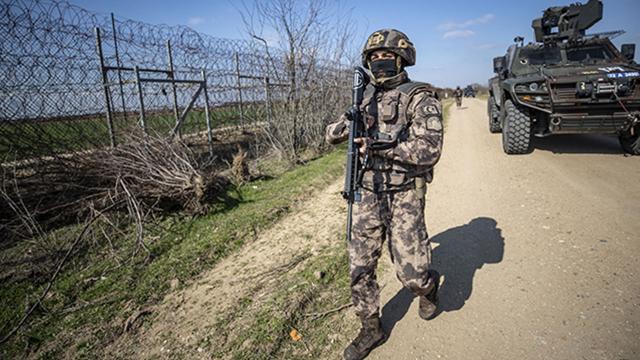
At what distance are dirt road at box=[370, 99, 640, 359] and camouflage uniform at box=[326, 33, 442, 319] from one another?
0.40 meters

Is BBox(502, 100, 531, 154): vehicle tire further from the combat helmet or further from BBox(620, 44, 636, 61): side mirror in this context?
the combat helmet

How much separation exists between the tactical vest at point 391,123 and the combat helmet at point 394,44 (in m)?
0.15

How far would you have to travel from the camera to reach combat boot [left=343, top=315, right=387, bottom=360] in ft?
5.93

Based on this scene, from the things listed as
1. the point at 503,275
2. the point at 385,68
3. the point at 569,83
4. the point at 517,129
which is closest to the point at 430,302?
the point at 503,275

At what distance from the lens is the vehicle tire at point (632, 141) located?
16.7ft

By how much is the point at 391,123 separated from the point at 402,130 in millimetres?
74

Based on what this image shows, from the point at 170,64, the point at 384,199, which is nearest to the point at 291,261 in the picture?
the point at 384,199

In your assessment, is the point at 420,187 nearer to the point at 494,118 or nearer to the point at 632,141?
the point at 632,141

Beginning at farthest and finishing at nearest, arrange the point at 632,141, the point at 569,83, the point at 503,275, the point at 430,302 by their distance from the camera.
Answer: the point at 632,141 < the point at 569,83 < the point at 503,275 < the point at 430,302

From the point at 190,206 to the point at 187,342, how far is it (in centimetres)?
213

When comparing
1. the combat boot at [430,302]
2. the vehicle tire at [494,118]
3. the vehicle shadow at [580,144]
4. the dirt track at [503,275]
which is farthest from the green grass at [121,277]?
the vehicle tire at [494,118]

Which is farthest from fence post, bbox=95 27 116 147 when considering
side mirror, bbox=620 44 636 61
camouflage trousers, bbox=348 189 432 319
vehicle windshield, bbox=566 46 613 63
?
side mirror, bbox=620 44 636 61

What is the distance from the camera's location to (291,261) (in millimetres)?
2861

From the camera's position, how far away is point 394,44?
1.82 metres
